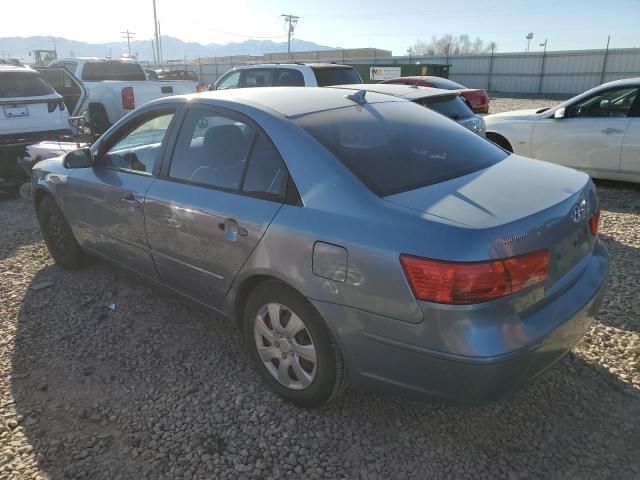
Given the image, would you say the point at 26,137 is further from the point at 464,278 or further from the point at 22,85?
the point at 464,278

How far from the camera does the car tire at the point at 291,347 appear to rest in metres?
2.46

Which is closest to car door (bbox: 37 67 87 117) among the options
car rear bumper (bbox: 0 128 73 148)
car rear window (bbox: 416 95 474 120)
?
car rear bumper (bbox: 0 128 73 148)

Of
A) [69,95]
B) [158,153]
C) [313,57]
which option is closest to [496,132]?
[158,153]

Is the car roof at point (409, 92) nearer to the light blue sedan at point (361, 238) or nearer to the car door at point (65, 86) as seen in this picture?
the light blue sedan at point (361, 238)

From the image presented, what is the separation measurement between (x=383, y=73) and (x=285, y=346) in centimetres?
2836

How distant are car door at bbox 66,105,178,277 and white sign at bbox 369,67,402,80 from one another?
26.6 m

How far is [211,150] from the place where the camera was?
308 centimetres

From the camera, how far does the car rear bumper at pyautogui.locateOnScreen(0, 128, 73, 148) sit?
25.8ft

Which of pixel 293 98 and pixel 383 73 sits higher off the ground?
pixel 383 73

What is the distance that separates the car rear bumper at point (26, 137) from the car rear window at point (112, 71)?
4.33 metres

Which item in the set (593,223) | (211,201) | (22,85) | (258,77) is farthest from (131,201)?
(258,77)

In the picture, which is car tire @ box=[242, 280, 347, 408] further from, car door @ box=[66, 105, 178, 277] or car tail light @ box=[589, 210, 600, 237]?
Answer: car tail light @ box=[589, 210, 600, 237]

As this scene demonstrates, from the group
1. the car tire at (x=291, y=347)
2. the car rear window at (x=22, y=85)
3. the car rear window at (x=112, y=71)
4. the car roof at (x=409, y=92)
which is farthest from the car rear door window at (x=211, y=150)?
the car rear window at (x=112, y=71)

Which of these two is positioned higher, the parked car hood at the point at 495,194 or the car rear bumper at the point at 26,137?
the parked car hood at the point at 495,194
